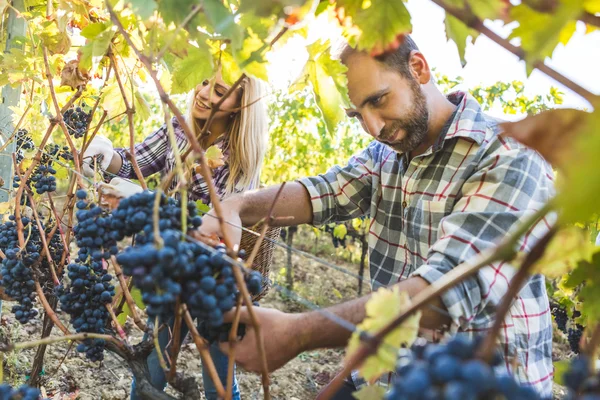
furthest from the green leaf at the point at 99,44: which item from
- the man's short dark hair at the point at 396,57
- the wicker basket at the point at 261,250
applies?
the wicker basket at the point at 261,250

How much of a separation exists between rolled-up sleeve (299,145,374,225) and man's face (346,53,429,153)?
0.37 m

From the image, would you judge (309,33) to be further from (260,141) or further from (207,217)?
(260,141)

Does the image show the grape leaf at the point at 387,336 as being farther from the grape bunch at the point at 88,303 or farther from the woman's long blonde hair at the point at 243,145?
the woman's long blonde hair at the point at 243,145

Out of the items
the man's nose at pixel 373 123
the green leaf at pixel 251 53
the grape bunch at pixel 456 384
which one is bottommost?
the grape bunch at pixel 456 384

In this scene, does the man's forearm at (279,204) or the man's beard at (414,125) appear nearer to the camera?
the man's beard at (414,125)

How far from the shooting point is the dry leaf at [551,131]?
0.49m

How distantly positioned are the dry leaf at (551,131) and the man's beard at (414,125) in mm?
1357

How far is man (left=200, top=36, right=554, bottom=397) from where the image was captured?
1.23 meters

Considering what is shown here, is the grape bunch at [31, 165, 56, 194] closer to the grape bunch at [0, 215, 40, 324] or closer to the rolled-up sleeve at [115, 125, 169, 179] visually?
the grape bunch at [0, 215, 40, 324]

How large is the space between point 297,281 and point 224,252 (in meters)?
5.50

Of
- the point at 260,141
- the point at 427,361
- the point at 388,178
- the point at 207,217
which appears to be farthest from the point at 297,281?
the point at 427,361

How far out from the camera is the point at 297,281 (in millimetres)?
6309

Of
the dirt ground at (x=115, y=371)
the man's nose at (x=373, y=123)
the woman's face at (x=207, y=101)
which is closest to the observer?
the man's nose at (x=373, y=123)

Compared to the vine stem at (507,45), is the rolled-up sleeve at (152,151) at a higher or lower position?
lower
